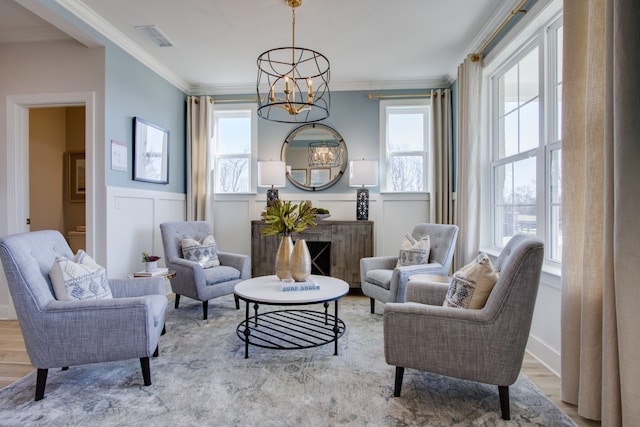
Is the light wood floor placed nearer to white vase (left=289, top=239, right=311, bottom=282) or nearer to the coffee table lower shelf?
the coffee table lower shelf

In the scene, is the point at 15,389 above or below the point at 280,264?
below

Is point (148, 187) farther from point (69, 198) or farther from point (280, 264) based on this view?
point (280, 264)

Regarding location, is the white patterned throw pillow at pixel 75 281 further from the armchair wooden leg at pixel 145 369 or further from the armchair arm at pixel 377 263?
the armchair arm at pixel 377 263

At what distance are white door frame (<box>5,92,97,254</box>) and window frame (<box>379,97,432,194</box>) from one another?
3.23 m

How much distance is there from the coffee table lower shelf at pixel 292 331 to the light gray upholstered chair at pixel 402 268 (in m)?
0.48

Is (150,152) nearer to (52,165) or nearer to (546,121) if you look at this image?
(52,165)

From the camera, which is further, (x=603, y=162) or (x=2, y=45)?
(x=2, y=45)

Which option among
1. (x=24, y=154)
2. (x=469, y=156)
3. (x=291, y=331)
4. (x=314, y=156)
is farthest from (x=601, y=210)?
(x=24, y=154)

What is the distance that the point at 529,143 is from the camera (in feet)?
9.14

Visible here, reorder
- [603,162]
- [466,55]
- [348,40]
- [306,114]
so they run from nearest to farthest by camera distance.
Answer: [603,162], [348,40], [466,55], [306,114]

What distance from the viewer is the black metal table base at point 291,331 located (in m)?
2.45

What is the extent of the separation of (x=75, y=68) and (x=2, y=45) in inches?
29.1

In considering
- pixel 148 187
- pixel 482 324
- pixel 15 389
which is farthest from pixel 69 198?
pixel 482 324

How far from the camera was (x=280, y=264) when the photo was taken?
2.76 meters
